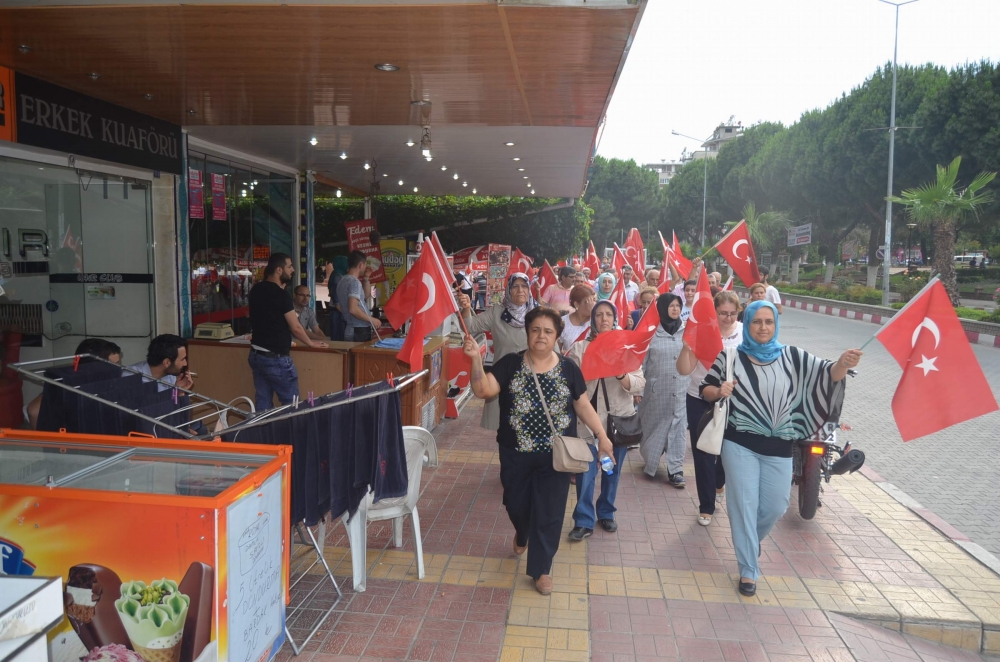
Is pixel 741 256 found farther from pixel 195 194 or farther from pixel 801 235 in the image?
pixel 801 235

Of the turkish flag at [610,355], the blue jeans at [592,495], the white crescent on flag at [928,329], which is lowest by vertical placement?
the blue jeans at [592,495]

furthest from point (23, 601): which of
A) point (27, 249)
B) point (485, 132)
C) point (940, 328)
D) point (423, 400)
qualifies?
point (485, 132)

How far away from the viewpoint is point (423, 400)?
7.68m

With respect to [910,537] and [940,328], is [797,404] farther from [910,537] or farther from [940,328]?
[910,537]

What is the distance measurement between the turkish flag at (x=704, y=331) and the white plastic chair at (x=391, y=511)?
2161 mm

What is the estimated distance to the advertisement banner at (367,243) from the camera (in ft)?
44.1

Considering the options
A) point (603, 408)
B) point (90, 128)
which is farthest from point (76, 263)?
point (603, 408)

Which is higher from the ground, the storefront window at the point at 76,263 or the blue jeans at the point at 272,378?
the storefront window at the point at 76,263

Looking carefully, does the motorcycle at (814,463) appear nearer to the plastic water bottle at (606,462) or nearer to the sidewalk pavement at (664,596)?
the sidewalk pavement at (664,596)

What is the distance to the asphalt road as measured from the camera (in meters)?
6.48

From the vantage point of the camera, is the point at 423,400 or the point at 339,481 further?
the point at 423,400

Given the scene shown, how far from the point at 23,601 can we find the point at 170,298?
7687 mm

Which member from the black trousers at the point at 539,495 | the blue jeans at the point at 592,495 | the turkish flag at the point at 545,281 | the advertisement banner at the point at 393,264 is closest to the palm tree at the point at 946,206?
the turkish flag at the point at 545,281

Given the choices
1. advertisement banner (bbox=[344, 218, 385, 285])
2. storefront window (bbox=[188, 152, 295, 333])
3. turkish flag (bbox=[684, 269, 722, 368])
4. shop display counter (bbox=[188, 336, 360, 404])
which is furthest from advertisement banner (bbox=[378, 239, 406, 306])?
turkish flag (bbox=[684, 269, 722, 368])
